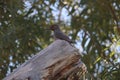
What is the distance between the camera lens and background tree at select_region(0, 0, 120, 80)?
226 inches

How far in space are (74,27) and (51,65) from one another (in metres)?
4.01

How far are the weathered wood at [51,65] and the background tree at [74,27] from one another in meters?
1.30

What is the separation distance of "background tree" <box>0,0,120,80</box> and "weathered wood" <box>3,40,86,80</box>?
51.2 inches

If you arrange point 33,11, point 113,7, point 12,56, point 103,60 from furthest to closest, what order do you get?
1. point 113,7
2. point 33,11
3. point 12,56
4. point 103,60

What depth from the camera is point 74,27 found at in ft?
25.3

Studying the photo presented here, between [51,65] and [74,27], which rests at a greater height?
[74,27]

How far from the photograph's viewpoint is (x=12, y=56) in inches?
257

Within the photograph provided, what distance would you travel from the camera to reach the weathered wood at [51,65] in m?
3.67

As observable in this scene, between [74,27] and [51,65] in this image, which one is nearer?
[51,65]

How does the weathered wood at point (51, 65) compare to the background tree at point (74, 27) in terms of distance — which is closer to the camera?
the weathered wood at point (51, 65)

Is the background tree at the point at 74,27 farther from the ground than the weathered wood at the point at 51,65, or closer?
farther from the ground

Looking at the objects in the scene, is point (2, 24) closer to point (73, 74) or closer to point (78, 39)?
point (78, 39)

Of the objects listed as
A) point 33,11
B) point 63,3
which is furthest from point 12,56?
point 63,3

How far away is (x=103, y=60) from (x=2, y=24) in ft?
4.52
